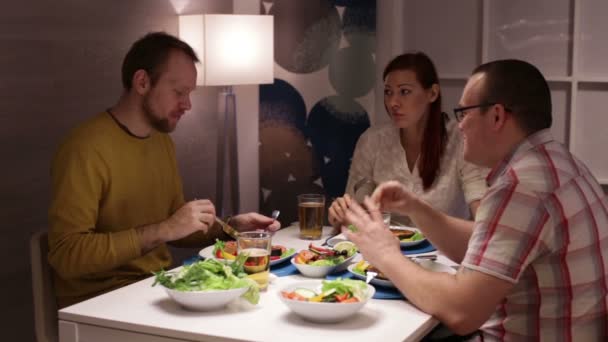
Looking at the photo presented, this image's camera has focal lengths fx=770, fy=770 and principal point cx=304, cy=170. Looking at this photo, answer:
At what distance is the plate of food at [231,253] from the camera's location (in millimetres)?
2248

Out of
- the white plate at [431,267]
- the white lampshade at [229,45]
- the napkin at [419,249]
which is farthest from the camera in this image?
the white lampshade at [229,45]

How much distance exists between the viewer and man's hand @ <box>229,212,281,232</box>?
2570 millimetres

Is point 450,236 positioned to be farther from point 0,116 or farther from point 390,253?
point 0,116

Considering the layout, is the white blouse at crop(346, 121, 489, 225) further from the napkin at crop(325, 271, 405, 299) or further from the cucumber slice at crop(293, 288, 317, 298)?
the cucumber slice at crop(293, 288, 317, 298)

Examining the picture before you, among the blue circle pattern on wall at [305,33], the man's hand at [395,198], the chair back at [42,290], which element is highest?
the blue circle pattern on wall at [305,33]

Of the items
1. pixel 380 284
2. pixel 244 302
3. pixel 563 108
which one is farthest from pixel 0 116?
pixel 563 108

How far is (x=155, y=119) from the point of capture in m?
2.60

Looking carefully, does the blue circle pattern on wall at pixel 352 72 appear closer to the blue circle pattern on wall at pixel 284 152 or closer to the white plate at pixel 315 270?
the blue circle pattern on wall at pixel 284 152

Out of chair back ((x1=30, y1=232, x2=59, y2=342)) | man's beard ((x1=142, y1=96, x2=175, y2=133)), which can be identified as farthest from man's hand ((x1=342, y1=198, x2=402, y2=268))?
chair back ((x1=30, y1=232, x2=59, y2=342))

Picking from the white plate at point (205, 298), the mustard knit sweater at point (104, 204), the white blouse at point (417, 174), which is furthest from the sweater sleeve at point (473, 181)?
the white plate at point (205, 298)

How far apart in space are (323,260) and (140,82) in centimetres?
91

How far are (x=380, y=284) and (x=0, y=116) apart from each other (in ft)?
4.73

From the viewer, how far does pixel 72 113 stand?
9.64 feet

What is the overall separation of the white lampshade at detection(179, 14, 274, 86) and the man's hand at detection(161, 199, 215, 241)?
1.37 meters
